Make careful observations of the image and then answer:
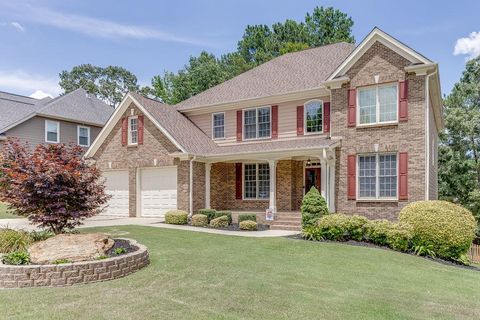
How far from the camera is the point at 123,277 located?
704cm

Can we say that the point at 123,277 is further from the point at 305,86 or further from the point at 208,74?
the point at 208,74

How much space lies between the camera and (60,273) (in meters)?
6.47

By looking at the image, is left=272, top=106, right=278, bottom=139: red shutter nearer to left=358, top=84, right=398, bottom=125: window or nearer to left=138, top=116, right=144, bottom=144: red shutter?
left=358, top=84, right=398, bottom=125: window

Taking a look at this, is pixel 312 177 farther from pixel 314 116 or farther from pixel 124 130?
pixel 124 130

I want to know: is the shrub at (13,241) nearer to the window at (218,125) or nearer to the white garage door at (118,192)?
the white garage door at (118,192)

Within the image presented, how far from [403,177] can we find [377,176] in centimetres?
98

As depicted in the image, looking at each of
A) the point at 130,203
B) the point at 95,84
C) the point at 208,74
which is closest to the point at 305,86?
the point at 130,203

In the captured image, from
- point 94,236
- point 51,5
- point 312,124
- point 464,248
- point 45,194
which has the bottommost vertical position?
point 464,248

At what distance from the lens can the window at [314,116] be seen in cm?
1708

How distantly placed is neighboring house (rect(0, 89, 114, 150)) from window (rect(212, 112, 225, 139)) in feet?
38.3

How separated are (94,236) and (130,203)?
37.7ft

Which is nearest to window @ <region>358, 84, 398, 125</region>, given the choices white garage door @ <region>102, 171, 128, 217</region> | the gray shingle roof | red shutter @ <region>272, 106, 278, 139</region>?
the gray shingle roof

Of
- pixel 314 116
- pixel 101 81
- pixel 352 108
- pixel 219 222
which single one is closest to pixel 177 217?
pixel 219 222

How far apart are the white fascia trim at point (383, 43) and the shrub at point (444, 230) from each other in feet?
19.0
